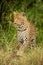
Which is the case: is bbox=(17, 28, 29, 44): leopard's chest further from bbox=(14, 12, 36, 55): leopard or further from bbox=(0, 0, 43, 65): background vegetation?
bbox=(0, 0, 43, 65): background vegetation

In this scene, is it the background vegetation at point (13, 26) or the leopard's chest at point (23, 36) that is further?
the leopard's chest at point (23, 36)

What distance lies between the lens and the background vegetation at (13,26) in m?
5.53

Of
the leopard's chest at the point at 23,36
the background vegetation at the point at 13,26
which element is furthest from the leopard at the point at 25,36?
the background vegetation at the point at 13,26

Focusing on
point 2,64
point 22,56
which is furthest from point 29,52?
point 2,64

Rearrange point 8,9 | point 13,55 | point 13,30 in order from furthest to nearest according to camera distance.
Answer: point 8,9 < point 13,30 < point 13,55

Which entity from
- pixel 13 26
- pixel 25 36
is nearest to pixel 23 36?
pixel 25 36

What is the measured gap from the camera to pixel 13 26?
7.79 meters

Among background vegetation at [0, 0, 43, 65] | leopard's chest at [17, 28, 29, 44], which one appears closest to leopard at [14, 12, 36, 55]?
leopard's chest at [17, 28, 29, 44]

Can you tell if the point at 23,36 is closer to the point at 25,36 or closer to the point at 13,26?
the point at 25,36

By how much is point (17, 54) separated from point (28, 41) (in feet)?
2.57

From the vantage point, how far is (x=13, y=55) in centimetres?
585

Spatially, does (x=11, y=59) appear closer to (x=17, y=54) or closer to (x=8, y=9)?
(x=17, y=54)

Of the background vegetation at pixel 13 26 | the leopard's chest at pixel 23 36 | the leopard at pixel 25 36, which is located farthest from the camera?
the leopard's chest at pixel 23 36

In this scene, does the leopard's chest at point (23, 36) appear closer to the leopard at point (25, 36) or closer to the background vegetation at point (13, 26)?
the leopard at point (25, 36)
